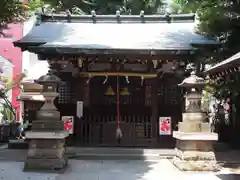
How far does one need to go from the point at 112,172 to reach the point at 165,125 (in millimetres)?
4611

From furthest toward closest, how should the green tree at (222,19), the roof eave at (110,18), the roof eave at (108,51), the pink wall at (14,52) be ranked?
1. the pink wall at (14,52)
2. the roof eave at (110,18)
3. the roof eave at (108,51)
4. the green tree at (222,19)

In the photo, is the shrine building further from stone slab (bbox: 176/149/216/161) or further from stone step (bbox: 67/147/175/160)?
stone slab (bbox: 176/149/216/161)

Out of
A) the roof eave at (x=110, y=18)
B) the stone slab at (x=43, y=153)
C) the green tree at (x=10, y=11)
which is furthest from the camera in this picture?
the roof eave at (x=110, y=18)

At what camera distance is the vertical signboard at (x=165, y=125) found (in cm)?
1367

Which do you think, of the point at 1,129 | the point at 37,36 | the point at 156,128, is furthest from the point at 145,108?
the point at 1,129

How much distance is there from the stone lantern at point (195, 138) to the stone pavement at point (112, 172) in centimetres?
44

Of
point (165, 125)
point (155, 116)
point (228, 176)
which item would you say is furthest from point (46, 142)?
point (165, 125)

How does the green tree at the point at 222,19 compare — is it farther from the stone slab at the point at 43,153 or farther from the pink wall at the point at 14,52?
the pink wall at the point at 14,52

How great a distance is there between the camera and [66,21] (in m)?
16.8

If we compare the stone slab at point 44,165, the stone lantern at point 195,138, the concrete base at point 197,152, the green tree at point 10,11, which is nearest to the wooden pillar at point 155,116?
the stone lantern at point 195,138

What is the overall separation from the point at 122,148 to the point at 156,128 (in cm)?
162

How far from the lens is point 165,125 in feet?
45.0

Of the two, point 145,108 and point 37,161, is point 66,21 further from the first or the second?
point 37,161

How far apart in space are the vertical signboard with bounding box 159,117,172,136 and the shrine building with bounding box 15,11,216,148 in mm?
40
